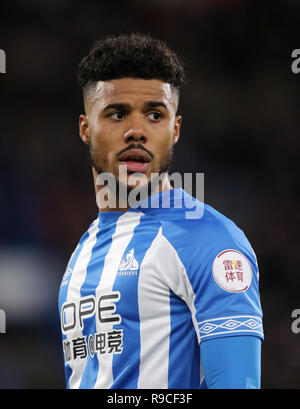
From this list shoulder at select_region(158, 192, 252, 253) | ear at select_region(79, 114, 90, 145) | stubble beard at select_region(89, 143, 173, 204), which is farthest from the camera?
ear at select_region(79, 114, 90, 145)

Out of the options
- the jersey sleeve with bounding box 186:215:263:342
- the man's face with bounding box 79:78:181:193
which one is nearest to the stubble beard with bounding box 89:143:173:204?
the man's face with bounding box 79:78:181:193

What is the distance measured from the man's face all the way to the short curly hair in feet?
0.12

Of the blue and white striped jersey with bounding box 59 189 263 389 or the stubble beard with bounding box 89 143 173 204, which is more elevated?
the stubble beard with bounding box 89 143 173 204

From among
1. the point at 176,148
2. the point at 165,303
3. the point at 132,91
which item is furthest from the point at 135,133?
the point at 176,148

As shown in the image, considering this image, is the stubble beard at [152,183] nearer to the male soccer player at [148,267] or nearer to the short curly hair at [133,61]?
the male soccer player at [148,267]

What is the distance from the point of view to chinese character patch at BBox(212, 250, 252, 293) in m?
2.36

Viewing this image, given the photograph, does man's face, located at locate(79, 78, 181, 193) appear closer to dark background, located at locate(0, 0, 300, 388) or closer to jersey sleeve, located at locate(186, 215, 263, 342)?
jersey sleeve, located at locate(186, 215, 263, 342)

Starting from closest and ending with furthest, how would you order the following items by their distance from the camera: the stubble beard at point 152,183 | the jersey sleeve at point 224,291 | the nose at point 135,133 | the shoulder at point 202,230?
the jersey sleeve at point 224,291 < the shoulder at point 202,230 < the nose at point 135,133 < the stubble beard at point 152,183

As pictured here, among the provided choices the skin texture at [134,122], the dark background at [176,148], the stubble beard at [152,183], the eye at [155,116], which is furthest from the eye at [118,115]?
the dark background at [176,148]

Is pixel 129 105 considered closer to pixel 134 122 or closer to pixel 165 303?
pixel 134 122

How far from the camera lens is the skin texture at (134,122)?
270 centimetres

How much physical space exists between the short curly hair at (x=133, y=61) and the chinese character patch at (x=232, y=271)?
85 cm

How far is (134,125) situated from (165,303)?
72 cm
